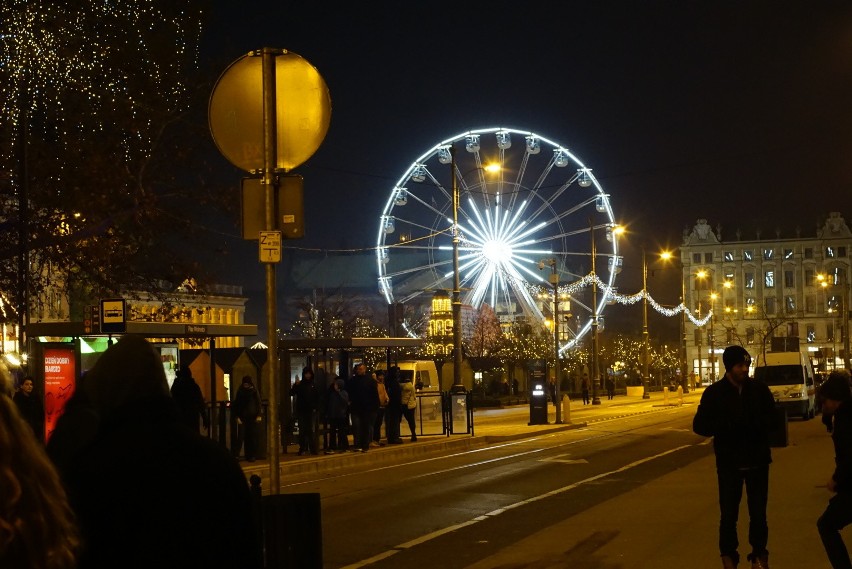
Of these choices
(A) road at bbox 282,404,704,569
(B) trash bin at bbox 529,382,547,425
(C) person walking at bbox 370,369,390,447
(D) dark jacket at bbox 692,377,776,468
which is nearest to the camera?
(D) dark jacket at bbox 692,377,776,468

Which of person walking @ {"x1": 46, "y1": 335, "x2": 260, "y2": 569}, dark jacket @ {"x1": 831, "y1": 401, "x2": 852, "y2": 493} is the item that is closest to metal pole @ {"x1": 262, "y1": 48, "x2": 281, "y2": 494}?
person walking @ {"x1": 46, "y1": 335, "x2": 260, "y2": 569}

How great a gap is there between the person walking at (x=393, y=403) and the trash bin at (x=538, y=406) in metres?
11.3

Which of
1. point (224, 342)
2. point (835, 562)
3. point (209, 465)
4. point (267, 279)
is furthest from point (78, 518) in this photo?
point (224, 342)

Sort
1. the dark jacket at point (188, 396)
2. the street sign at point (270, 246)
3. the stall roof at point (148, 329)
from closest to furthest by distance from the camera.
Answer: the street sign at point (270, 246) → the dark jacket at point (188, 396) → the stall roof at point (148, 329)

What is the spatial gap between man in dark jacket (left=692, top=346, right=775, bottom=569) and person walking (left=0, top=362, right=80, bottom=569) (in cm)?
744

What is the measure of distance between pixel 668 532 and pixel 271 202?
24.1 feet

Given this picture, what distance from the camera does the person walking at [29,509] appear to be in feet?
9.28

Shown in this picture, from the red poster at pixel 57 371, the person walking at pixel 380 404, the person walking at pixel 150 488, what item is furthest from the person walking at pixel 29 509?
the person walking at pixel 380 404

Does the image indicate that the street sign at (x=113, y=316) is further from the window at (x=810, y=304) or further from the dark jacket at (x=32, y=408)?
the window at (x=810, y=304)

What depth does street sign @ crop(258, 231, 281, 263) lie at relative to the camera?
747 centimetres

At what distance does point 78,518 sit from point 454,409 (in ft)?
98.8

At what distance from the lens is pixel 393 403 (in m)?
30.0

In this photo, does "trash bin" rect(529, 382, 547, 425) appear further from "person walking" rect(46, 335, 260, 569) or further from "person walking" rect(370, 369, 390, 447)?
"person walking" rect(46, 335, 260, 569)

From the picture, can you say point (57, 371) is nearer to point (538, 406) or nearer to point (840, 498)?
point (840, 498)
